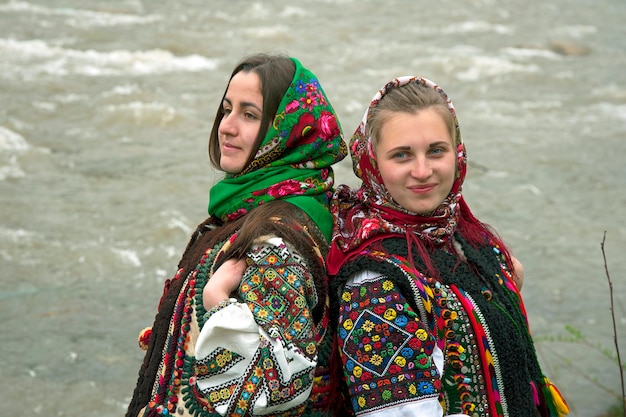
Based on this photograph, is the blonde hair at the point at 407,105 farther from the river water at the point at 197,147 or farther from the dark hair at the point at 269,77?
the river water at the point at 197,147

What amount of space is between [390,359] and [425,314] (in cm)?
15

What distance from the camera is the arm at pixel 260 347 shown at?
2090 millimetres

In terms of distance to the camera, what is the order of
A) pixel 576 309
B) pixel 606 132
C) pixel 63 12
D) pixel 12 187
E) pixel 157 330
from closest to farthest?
pixel 157 330 → pixel 576 309 → pixel 12 187 → pixel 606 132 → pixel 63 12

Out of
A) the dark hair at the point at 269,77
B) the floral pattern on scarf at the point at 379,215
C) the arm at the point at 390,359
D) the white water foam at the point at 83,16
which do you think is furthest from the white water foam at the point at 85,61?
the arm at the point at 390,359

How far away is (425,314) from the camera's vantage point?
7.08ft

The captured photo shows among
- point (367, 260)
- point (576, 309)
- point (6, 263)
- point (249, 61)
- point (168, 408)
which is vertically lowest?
point (576, 309)

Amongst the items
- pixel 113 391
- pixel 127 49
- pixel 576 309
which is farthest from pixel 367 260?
pixel 127 49

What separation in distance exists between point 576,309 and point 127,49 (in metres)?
6.04

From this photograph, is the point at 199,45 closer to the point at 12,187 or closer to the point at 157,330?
the point at 12,187

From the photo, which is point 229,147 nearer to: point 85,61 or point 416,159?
point 416,159

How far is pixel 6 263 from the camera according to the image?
522cm

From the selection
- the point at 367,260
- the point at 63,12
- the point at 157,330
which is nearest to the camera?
the point at 367,260

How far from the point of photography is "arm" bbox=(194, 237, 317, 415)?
2.09 m

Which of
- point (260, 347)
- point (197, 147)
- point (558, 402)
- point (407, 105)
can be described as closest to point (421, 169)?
point (407, 105)
